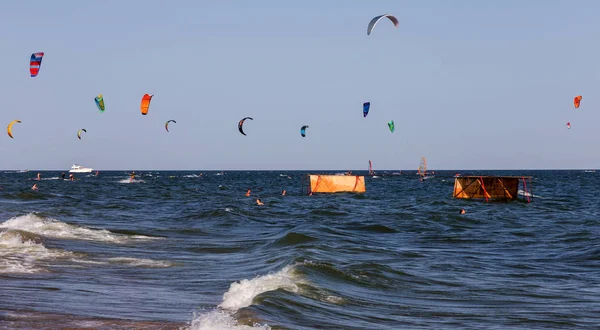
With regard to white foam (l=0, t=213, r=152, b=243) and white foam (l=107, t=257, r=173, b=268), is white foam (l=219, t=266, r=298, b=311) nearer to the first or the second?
white foam (l=107, t=257, r=173, b=268)

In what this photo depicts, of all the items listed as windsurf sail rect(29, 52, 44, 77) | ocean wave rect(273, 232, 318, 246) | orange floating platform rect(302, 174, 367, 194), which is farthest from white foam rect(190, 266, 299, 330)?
orange floating platform rect(302, 174, 367, 194)

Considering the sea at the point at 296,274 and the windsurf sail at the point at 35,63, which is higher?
the windsurf sail at the point at 35,63

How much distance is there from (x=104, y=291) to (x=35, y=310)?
7.38 feet

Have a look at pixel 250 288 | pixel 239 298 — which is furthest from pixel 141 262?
pixel 239 298

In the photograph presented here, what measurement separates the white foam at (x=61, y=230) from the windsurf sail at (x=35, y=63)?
10.3 meters

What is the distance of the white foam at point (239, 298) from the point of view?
974 centimetres

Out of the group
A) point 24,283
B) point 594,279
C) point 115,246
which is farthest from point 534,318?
point 115,246

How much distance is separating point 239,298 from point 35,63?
26.9m

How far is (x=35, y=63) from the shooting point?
117 ft

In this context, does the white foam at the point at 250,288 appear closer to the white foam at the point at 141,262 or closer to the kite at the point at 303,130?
the white foam at the point at 141,262

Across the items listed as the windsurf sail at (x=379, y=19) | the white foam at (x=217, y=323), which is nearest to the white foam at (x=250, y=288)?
the white foam at (x=217, y=323)

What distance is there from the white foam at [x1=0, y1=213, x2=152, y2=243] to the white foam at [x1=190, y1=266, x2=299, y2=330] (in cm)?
874

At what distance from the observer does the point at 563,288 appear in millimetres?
14836

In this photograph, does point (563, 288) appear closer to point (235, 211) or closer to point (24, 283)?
point (24, 283)
